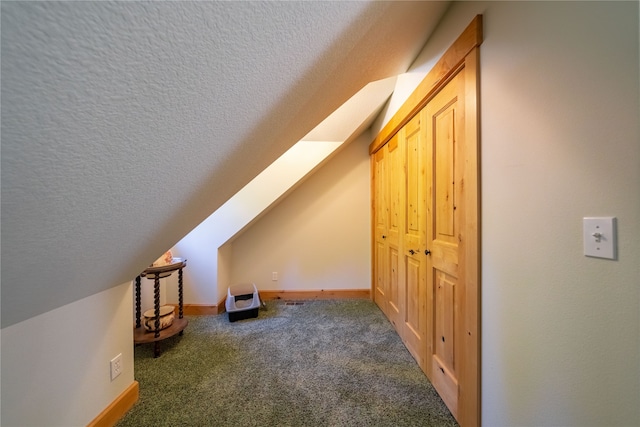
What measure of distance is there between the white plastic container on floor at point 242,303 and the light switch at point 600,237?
2397 mm

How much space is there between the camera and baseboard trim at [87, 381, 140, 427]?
1.09m

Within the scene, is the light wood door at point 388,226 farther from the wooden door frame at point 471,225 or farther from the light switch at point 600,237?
the light switch at point 600,237

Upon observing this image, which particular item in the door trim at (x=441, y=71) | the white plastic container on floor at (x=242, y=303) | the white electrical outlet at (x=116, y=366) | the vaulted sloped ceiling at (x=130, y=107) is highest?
the door trim at (x=441, y=71)

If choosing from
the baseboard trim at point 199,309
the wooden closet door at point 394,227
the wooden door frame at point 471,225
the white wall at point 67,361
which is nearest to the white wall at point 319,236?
the baseboard trim at point 199,309

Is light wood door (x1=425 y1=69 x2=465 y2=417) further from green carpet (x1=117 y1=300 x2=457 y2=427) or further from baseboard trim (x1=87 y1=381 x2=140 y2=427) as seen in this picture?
baseboard trim (x1=87 y1=381 x2=140 y2=427)

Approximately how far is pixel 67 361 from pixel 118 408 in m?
0.46

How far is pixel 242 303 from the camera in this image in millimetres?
2357

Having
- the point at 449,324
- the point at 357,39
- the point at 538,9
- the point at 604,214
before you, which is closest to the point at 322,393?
the point at 449,324

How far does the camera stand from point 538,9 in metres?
0.72

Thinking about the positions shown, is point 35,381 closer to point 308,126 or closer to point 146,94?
point 146,94

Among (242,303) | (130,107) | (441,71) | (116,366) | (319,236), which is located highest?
(441,71)

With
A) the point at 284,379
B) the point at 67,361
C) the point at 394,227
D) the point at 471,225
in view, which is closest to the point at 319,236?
the point at 394,227

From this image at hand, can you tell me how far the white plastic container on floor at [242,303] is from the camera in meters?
2.30

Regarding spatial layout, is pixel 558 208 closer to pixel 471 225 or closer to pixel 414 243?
pixel 471 225
